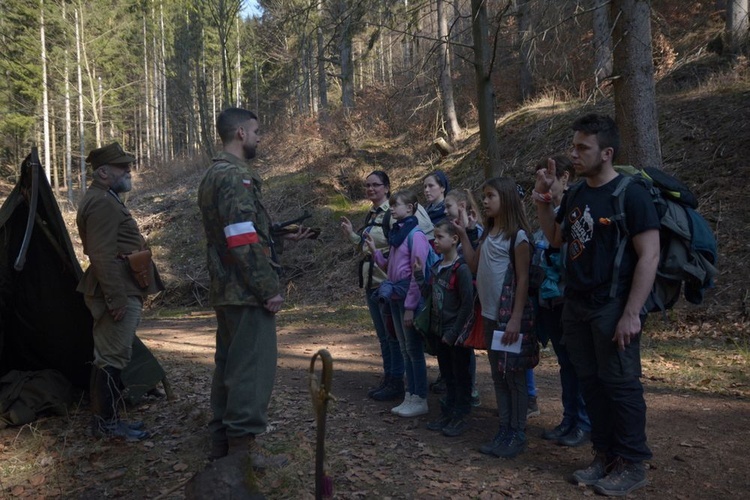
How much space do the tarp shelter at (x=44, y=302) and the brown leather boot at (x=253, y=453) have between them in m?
1.96

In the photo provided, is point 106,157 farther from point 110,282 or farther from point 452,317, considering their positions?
point 452,317

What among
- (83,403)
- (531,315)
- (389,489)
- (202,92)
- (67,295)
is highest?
(202,92)

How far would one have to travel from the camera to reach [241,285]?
12.9 feet

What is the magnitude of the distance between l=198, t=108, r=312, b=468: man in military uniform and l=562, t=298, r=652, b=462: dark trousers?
2019mm

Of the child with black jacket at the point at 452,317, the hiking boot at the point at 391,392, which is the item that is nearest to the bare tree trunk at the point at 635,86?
the child with black jacket at the point at 452,317

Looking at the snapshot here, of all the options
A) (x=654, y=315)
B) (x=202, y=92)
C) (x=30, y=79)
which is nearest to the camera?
(x=654, y=315)

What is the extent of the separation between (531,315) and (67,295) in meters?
4.16

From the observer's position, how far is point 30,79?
30.9m

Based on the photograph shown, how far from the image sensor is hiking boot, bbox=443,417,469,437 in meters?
4.86

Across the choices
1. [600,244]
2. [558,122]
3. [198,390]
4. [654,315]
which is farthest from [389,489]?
[558,122]

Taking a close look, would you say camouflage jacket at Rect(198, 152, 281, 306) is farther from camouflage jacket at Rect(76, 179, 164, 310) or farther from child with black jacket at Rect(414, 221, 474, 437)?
child with black jacket at Rect(414, 221, 474, 437)

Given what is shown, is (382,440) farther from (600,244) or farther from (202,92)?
(202,92)

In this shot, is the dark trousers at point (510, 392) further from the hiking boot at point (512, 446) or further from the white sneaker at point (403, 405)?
the white sneaker at point (403, 405)

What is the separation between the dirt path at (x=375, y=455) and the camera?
395 centimetres
